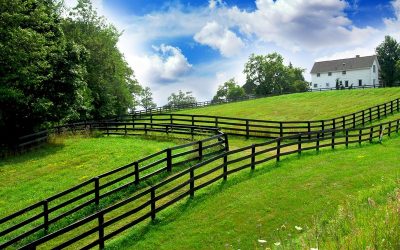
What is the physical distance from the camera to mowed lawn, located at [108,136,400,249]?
1027cm

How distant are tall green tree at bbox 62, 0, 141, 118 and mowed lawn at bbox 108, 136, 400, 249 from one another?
33.6 m

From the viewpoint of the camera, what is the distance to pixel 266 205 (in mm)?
12227

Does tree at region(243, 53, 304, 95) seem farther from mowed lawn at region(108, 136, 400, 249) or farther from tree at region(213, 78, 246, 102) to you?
mowed lawn at region(108, 136, 400, 249)

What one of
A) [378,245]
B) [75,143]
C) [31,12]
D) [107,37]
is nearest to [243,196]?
[378,245]

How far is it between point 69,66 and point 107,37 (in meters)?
23.1

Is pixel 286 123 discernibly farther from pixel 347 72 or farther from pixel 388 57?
pixel 388 57

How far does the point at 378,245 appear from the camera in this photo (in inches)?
210

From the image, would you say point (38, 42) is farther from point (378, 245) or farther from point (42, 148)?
point (378, 245)

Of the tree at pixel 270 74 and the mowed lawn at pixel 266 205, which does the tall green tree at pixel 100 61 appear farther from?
the tree at pixel 270 74

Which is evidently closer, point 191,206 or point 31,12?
point 191,206

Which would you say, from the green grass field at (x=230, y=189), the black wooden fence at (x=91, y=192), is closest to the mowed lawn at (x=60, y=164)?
the green grass field at (x=230, y=189)

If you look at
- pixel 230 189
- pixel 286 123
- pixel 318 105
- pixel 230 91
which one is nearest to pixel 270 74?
pixel 230 91

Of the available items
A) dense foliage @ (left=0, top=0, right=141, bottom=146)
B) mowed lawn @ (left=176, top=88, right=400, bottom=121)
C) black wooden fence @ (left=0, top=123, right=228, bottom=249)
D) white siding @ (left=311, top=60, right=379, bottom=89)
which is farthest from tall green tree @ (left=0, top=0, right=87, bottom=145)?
white siding @ (left=311, top=60, right=379, bottom=89)

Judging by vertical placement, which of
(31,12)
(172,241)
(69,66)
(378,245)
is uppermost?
(31,12)
